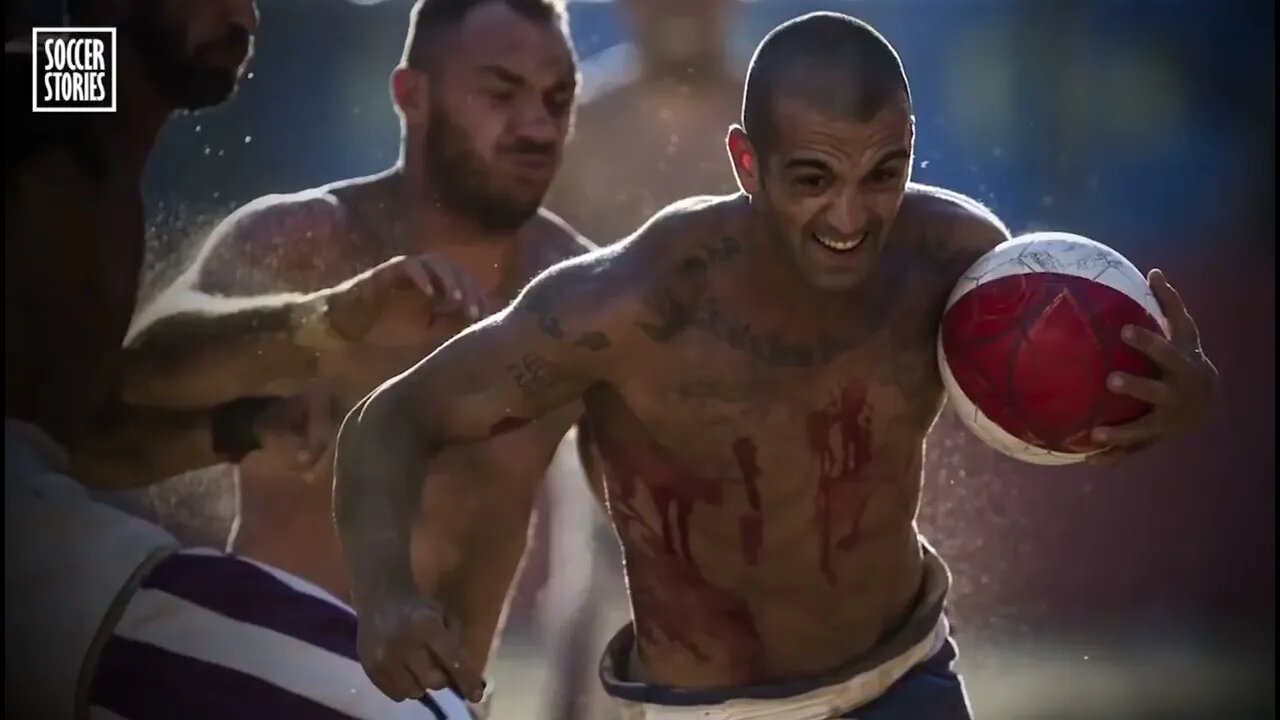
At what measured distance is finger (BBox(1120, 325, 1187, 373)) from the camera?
52.2 inches

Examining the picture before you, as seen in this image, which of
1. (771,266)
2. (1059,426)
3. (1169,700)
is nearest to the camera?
(1059,426)

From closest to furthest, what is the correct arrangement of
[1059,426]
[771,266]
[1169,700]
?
[1059,426]
[771,266]
[1169,700]

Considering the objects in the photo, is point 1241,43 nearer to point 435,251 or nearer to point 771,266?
point 771,266

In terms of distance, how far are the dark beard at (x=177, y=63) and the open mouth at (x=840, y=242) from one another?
0.87 m

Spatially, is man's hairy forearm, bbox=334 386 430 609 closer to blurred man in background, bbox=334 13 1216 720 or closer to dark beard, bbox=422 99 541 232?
blurred man in background, bbox=334 13 1216 720

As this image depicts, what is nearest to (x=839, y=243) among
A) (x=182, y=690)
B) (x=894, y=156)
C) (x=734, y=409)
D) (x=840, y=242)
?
(x=840, y=242)

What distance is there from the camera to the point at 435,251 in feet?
5.82

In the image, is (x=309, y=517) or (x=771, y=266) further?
(x=309, y=517)

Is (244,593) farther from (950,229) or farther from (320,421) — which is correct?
(950,229)

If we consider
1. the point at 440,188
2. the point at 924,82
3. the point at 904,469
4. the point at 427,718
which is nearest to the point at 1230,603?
the point at 904,469

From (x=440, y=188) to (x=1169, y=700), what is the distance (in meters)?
1.25

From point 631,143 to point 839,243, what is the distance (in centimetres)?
47

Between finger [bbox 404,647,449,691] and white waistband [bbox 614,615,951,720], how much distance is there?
42 cm

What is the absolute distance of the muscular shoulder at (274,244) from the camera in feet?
5.83
